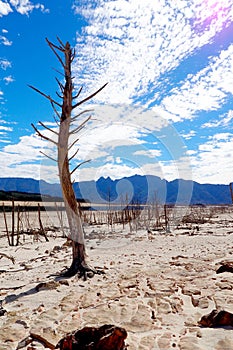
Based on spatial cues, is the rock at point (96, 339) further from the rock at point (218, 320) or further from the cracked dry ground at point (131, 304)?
the rock at point (218, 320)

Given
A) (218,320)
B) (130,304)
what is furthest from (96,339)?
(130,304)

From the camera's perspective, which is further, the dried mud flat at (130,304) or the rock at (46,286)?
the rock at (46,286)

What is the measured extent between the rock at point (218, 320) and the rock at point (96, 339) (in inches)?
37.7

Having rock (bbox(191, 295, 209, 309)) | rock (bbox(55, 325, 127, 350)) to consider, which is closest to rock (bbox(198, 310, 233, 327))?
rock (bbox(191, 295, 209, 309))

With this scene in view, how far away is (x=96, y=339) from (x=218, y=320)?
119 centimetres

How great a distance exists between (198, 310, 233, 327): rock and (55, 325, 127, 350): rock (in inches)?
37.7

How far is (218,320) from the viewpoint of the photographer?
2.73 meters

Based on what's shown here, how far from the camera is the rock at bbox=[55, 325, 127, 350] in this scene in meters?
2.15

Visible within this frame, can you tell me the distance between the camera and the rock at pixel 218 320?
106 inches

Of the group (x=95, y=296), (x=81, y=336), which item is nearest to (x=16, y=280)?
(x=95, y=296)

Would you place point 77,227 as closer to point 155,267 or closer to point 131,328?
point 155,267

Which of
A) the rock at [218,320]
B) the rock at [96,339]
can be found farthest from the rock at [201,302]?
the rock at [96,339]

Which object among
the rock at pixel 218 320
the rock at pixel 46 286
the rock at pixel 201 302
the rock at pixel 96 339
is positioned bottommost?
the rock at pixel 46 286

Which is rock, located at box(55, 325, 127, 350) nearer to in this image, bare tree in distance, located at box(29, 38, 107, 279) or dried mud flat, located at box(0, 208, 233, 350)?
dried mud flat, located at box(0, 208, 233, 350)
